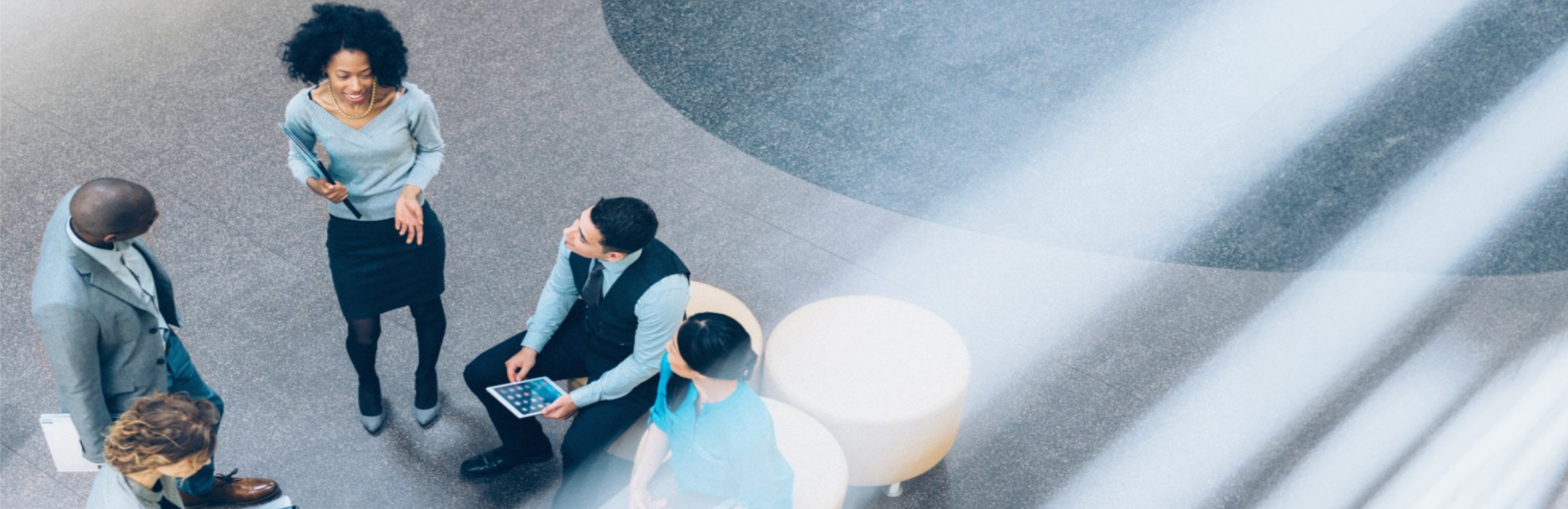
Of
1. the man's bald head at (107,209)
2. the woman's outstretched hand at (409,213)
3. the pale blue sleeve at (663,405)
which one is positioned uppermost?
the man's bald head at (107,209)

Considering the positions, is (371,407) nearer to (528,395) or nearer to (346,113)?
(528,395)

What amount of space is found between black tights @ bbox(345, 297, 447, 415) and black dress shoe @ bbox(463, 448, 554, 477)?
0.31 meters

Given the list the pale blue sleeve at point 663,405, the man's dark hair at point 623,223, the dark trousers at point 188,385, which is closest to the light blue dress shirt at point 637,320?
the man's dark hair at point 623,223

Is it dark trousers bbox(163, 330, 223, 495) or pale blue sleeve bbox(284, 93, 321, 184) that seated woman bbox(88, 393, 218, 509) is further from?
pale blue sleeve bbox(284, 93, 321, 184)

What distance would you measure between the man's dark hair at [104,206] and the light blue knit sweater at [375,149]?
666 millimetres

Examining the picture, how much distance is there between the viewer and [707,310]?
4.07 metres

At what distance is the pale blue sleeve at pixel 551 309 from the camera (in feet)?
12.5

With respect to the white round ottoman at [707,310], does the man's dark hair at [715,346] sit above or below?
above

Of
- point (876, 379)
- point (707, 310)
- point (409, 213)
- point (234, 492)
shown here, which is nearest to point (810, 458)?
point (876, 379)

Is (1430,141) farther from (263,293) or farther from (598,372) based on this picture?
(263,293)

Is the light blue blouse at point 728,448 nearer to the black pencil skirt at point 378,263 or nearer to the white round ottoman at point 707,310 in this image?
the white round ottoman at point 707,310

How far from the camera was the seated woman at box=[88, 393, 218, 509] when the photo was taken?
8.94 ft

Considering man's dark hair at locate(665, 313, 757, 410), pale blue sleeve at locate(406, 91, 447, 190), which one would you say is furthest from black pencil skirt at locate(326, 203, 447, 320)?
man's dark hair at locate(665, 313, 757, 410)

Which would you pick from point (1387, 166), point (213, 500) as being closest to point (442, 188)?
point (213, 500)
